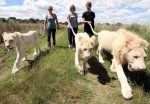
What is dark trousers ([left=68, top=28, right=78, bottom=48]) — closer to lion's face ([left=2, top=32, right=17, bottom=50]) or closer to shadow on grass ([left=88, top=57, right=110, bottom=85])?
shadow on grass ([left=88, top=57, right=110, bottom=85])

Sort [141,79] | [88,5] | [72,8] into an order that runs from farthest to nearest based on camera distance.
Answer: [72,8]
[88,5]
[141,79]

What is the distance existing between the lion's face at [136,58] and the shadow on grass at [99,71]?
1.36 meters

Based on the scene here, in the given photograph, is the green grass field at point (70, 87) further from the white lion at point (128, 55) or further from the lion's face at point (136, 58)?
the lion's face at point (136, 58)

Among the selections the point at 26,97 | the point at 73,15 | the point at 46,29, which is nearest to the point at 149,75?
the point at 26,97

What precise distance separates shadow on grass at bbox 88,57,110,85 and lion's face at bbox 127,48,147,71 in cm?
136

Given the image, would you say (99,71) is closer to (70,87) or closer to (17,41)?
(70,87)

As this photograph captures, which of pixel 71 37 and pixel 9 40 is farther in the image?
pixel 71 37

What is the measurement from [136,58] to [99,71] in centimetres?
237

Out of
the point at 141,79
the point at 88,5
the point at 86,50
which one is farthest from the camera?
the point at 88,5

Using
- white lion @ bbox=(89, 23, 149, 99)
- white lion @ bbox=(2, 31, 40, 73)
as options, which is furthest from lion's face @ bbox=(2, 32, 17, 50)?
white lion @ bbox=(89, 23, 149, 99)

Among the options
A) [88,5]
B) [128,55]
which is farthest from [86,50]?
[88,5]

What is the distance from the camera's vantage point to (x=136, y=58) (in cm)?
739

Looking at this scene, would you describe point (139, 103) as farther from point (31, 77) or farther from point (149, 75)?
point (31, 77)

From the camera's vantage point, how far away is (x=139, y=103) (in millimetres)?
6973
